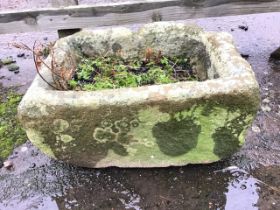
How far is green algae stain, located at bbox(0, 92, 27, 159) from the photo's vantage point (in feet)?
10.1

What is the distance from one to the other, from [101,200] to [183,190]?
22.8 inches

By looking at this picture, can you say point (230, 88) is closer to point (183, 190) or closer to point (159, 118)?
point (159, 118)

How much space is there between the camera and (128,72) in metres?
3.02

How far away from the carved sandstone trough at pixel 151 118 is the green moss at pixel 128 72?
21 cm

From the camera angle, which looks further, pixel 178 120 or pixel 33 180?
pixel 33 180

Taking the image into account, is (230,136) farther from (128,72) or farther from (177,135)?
(128,72)

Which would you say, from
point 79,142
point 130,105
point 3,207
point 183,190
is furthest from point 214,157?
point 3,207

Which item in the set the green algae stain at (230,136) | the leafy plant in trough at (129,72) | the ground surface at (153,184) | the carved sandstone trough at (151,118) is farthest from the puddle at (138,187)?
the leafy plant in trough at (129,72)

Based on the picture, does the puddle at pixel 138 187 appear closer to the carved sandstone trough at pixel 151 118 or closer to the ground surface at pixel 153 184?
the ground surface at pixel 153 184

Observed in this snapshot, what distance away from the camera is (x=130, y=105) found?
2301 mm

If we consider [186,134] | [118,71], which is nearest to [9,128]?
[118,71]

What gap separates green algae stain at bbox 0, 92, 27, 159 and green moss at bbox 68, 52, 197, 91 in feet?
2.51

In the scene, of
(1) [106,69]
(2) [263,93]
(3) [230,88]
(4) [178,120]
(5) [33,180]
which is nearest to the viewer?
(3) [230,88]

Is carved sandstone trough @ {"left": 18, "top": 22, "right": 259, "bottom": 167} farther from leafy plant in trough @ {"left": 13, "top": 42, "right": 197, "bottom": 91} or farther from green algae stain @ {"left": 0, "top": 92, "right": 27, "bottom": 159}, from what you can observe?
green algae stain @ {"left": 0, "top": 92, "right": 27, "bottom": 159}
